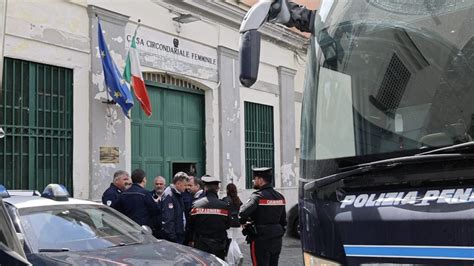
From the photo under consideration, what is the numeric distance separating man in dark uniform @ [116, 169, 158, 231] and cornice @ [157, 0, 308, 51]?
4288 mm

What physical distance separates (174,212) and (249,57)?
4007mm

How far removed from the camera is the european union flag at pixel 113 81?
30.4 feet

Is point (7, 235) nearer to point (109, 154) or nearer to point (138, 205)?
point (138, 205)

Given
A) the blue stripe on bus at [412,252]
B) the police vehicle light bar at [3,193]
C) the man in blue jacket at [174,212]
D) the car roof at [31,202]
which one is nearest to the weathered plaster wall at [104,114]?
the man in blue jacket at [174,212]

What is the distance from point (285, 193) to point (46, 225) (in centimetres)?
1040

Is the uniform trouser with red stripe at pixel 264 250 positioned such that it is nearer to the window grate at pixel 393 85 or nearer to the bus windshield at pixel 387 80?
the bus windshield at pixel 387 80

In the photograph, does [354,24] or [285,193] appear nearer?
[354,24]

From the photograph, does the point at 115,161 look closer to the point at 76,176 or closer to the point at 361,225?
the point at 76,176

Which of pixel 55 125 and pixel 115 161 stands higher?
pixel 55 125

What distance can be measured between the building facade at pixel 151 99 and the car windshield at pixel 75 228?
312cm

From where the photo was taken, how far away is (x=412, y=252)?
2529mm

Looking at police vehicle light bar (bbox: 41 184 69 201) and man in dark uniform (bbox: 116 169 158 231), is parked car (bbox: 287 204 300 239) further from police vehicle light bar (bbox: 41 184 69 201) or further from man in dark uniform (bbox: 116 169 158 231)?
police vehicle light bar (bbox: 41 184 69 201)

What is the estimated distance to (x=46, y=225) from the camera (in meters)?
5.07

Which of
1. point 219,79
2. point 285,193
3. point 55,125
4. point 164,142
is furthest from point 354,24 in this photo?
point 285,193
